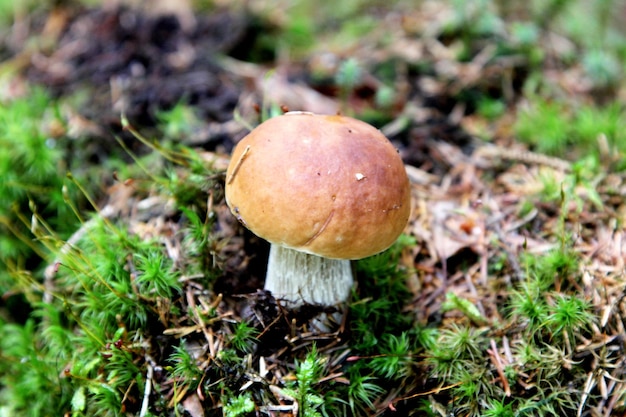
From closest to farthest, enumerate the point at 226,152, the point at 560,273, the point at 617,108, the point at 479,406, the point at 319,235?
1. the point at 319,235
2. the point at 479,406
3. the point at 560,273
4. the point at 226,152
5. the point at 617,108

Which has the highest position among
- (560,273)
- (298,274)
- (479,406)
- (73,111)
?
(73,111)

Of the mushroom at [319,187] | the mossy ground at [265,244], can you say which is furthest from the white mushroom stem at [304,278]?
the mushroom at [319,187]

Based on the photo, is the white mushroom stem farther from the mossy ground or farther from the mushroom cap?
the mushroom cap

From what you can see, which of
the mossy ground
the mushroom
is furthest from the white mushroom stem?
the mushroom

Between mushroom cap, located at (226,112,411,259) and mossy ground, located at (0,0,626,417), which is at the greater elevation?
mushroom cap, located at (226,112,411,259)

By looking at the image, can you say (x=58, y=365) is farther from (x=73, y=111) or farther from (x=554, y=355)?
(x=554, y=355)

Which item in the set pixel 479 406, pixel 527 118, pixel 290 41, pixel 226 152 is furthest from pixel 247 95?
pixel 479 406
